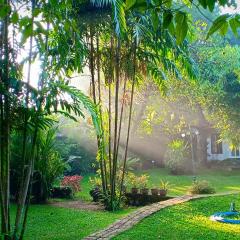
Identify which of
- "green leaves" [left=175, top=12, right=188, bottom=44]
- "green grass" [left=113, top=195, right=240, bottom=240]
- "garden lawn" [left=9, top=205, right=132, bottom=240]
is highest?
"green leaves" [left=175, top=12, right=188, bottom=44]

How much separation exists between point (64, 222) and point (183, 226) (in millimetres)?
2588

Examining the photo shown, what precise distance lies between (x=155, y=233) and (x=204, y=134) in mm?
21688

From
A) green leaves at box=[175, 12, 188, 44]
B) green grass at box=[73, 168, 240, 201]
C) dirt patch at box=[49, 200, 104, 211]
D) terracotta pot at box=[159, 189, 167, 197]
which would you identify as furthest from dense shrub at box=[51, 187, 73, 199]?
green leaves at box=[175, 12, 188, 44]

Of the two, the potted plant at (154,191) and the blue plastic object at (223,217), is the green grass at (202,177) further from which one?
the blue plastic object at (223,217)

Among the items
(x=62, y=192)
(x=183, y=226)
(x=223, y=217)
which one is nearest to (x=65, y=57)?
(x=183, y=226)

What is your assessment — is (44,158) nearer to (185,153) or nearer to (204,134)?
(185,153)

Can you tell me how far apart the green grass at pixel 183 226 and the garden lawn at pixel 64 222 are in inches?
35.1

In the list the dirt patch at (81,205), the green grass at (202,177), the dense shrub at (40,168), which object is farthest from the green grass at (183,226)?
the green grass at (202,177)

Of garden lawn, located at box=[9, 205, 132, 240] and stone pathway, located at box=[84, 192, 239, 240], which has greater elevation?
stone pathway, located at box=[84, 192, 239, 240]

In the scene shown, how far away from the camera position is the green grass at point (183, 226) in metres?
6.36

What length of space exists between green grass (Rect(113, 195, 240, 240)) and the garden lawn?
0.89 m

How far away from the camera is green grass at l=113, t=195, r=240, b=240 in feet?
20.9

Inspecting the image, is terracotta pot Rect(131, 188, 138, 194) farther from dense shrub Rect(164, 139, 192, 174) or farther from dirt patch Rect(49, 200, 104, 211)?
dense shrub Rect(164, 139, 192, 174)

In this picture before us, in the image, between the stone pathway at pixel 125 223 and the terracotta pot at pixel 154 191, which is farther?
the terracotta pot at pixel 154 191
